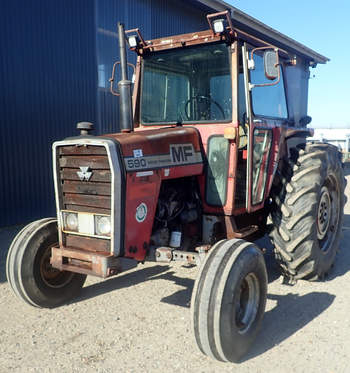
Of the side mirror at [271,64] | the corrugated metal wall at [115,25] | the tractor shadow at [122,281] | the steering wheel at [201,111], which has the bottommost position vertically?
the tractor shadow at [122,281]

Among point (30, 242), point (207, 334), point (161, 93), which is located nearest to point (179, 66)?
point (161, 93)

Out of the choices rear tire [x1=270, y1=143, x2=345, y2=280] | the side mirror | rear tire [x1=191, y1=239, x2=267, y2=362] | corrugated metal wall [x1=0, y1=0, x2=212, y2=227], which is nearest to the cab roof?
corrugated metal wall [x1=0, y1=0, x2=212, y2=227]

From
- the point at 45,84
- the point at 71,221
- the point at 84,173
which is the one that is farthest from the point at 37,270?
the point at 45,84

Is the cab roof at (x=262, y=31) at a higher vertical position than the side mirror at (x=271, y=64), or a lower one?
higher

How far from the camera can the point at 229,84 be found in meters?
3.68

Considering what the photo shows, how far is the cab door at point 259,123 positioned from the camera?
3670 millimetres

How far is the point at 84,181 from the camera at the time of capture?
321 centimetres

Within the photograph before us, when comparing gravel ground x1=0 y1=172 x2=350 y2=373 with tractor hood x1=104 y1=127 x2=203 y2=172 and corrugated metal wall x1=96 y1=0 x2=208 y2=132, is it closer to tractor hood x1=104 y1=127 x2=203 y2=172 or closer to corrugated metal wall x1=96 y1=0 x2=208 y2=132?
tractor hood x1=104 y1=127 x2=203 y2=172

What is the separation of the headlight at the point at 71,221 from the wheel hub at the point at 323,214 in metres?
2.66

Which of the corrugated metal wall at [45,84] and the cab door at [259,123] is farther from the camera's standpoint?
the corrugated metal wall at [45,84]

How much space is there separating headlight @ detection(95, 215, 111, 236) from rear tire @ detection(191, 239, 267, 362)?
0.82 metres

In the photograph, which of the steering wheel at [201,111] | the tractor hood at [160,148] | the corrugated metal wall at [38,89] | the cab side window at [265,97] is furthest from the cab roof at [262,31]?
the tractor hood at [160,148]

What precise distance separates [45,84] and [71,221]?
483 centimetres

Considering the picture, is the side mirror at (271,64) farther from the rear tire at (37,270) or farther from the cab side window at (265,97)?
the rear tire at (37,270)
